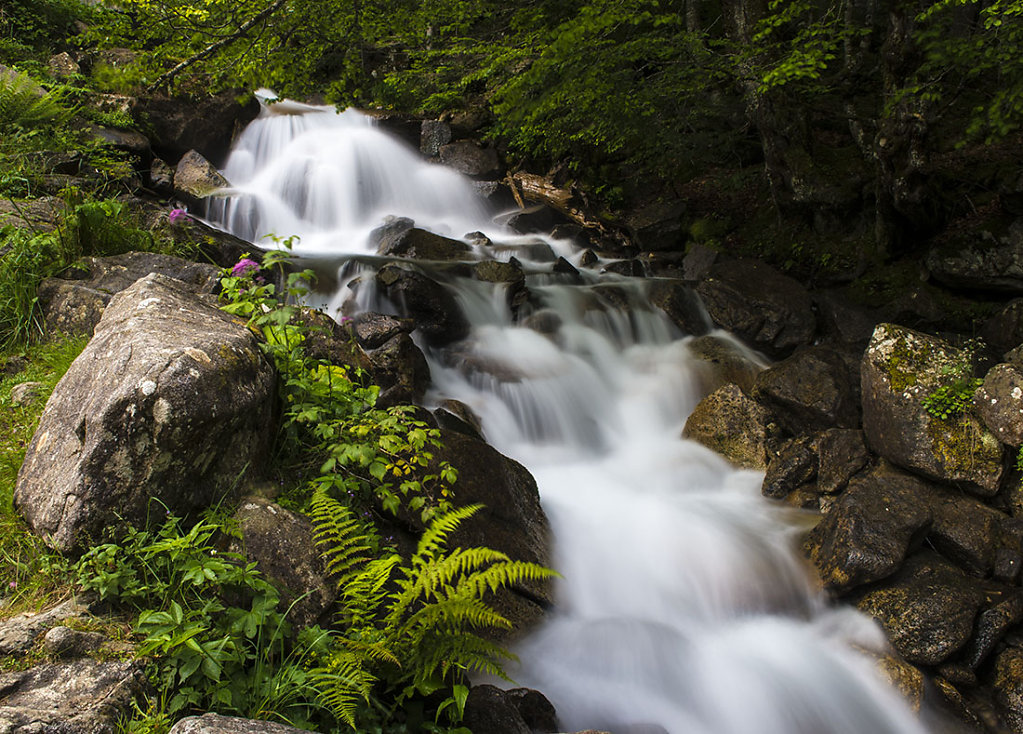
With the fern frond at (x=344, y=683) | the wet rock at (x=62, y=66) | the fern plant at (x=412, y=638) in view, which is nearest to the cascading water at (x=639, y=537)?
the fern plant at (x=412, y=638)

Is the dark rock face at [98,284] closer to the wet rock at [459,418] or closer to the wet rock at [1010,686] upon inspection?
the wet rock at [459,418]

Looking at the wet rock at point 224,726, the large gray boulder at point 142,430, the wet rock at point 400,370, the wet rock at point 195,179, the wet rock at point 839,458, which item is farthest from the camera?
the wet rock at point 195,179

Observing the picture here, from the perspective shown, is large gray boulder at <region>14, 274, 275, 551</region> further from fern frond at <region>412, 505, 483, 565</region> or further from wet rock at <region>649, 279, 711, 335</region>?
wet rock at <region>649, 279, 711, 335</region>

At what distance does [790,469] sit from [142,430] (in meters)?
5.98

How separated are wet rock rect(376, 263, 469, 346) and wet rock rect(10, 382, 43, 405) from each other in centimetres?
464

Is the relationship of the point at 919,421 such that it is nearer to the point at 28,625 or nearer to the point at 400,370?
the point at 400,370

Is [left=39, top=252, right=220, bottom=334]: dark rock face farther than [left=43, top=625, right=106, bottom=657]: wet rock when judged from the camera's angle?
Yes

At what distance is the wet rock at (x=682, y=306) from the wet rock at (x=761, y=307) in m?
0.15

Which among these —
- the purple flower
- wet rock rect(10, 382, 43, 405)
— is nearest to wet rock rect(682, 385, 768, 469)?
the purple flower

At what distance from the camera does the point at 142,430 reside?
2.68 metres

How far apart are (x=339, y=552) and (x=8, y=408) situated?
90.0 inches

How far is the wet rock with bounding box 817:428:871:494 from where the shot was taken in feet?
20.1

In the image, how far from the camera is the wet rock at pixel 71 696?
73.4 inches

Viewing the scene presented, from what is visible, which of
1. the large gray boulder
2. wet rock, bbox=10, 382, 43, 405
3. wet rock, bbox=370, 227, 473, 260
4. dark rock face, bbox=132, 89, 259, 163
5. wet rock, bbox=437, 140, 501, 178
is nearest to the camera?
the large gray boulder
